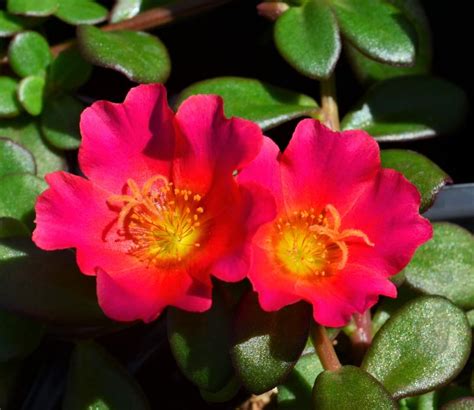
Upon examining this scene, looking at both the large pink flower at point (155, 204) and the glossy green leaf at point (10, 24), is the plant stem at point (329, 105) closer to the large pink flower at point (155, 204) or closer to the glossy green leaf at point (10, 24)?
the large pink flower at point (155, 204)

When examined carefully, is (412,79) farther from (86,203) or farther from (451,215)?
(86,203)

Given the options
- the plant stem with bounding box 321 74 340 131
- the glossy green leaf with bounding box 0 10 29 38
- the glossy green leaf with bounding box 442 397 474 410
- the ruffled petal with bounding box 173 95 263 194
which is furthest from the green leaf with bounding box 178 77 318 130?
the glossy green leaf with bounding box 442 397 474 410

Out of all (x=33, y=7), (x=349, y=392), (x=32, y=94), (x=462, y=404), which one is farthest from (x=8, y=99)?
(x=462, y=404)

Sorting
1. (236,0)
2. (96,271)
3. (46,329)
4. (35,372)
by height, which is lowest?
(35,372)

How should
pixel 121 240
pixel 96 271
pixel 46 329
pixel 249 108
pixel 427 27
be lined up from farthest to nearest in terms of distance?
pixel 427 27, pixel 249 108, pixel 46 329, pixel 121 240, pixel 96 271

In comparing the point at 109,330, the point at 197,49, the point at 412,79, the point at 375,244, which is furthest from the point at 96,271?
the point at 197,49

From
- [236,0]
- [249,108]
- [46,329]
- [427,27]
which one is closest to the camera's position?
[46,329]

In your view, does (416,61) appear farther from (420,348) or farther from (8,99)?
(8,99)
